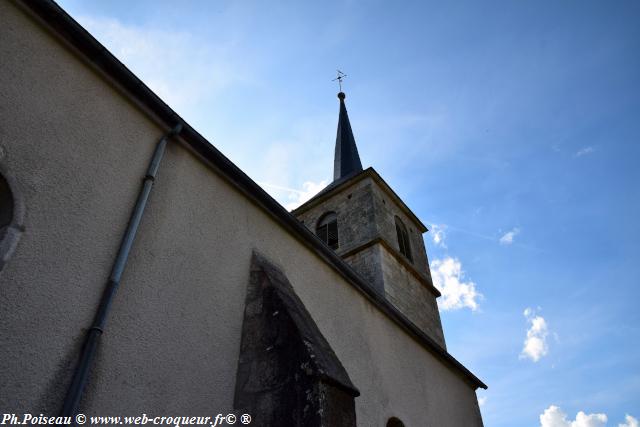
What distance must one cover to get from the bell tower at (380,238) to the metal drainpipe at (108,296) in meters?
7.77

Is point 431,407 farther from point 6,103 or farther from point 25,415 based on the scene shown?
point 6,103

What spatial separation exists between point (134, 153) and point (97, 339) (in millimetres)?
1680

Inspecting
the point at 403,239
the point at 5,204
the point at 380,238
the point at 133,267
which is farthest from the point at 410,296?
the point at 5,204

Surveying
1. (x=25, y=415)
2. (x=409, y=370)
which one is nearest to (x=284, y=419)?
(x=25, y=415)

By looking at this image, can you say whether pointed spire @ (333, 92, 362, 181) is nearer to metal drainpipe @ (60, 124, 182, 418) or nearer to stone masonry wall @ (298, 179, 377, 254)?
stone masonry wall @ (298, 179, 377, 254)

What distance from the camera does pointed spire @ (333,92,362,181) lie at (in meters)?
17.8

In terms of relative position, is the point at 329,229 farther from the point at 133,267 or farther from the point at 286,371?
the point at 133,267

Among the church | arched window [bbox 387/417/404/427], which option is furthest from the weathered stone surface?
arched window [bbox 387/417/404/427]

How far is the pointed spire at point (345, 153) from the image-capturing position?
58.2 ft

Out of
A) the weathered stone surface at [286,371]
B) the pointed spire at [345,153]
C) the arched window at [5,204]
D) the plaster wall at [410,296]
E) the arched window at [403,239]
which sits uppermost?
the pointed spire at [345,153]

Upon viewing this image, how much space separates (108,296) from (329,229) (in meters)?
11.0

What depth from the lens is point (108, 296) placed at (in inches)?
117

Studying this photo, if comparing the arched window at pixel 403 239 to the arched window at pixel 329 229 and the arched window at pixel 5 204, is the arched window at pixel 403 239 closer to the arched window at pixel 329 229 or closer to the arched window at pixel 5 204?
the arched window at pixel 329 229

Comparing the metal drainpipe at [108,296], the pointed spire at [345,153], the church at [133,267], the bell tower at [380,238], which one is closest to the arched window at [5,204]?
the church at [133,267]
